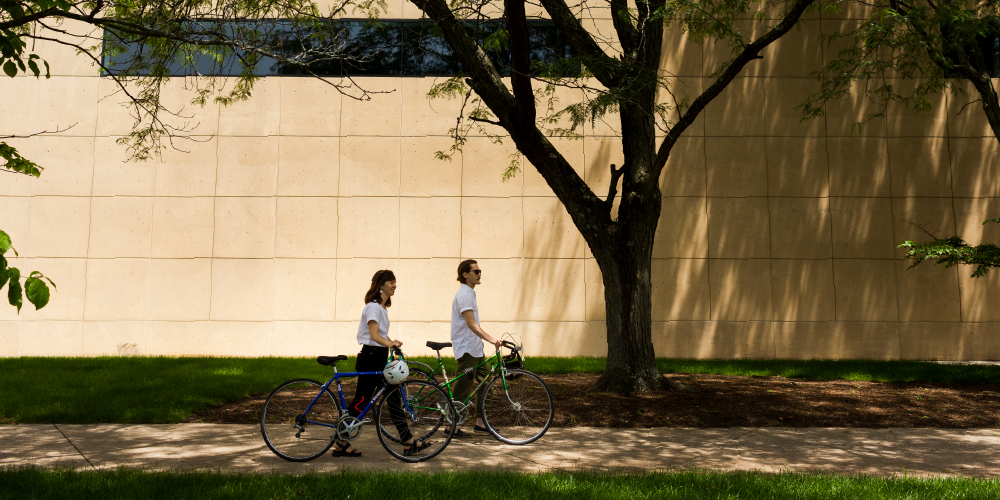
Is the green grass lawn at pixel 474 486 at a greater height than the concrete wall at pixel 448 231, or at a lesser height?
lesser

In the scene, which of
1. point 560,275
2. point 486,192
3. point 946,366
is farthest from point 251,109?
point 946,366

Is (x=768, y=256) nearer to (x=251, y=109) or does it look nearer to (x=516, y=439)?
(x=516, y=439)

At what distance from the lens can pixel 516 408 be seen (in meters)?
7.15

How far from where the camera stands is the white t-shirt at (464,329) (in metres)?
7.31

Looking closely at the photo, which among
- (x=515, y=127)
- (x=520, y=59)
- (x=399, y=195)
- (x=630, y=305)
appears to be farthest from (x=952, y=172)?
(x=399, y=195)

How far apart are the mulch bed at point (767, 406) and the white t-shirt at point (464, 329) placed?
1555mm

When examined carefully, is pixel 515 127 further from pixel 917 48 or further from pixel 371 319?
pixel 917 48

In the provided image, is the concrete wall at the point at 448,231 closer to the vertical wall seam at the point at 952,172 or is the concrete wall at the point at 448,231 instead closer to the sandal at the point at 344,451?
the vertical wall seam at the point at 952,172

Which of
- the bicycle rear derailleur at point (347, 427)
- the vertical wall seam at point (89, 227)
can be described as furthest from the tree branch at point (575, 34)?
the vertical wall seam at point (89, 227)

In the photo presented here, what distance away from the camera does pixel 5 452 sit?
21.3 ft

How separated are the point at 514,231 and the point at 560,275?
53.6 inches

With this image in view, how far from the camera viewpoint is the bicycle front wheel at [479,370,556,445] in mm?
7133

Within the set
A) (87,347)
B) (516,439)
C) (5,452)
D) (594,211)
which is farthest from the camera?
(87,347)

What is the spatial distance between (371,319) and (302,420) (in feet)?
3.56
